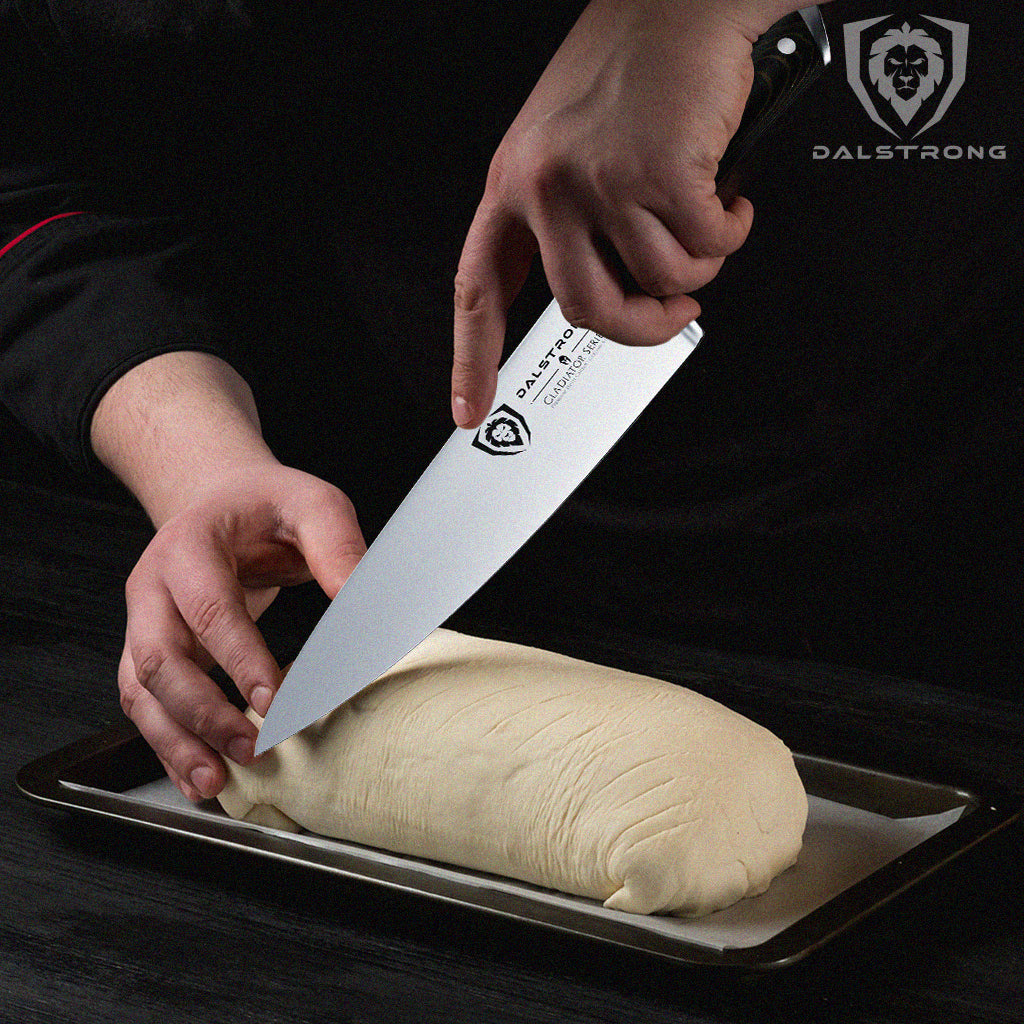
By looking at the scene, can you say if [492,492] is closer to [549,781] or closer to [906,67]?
[549,781]

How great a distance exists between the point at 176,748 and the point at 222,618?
0.36 ft

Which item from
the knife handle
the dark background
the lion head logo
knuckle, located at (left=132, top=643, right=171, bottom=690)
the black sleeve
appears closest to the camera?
the knife handle

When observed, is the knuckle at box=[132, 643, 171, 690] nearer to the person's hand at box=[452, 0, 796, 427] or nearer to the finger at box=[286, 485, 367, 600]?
the finger at box=[286, 485, 367, 600]

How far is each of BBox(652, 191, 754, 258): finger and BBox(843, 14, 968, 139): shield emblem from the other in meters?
0.59

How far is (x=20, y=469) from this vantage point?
2.34m

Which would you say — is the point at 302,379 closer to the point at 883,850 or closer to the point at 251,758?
the point at 251,758

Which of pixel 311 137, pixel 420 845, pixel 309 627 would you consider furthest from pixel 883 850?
pixel 311 137

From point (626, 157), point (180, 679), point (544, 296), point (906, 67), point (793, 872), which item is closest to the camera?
point (626, 157)

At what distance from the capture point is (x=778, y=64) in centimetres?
84

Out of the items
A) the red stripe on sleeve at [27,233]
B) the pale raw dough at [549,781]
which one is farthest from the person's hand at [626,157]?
the red stripe on sleeve at [27,233]

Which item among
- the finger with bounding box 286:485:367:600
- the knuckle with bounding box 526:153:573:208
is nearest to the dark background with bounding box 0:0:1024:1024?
the finger with bounding box 286:485:367:600

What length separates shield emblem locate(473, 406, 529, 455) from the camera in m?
0.97

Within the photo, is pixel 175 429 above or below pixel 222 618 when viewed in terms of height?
above

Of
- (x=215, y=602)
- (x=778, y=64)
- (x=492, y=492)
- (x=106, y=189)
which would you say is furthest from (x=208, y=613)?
(x=106, y=189)
